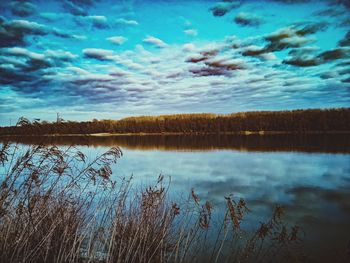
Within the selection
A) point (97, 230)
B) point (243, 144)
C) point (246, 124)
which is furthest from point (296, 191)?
point (246, 124)

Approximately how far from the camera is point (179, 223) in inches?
363

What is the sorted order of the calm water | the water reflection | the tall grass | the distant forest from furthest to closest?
1. the distant forest
2. the water reflection
3. the calm water
4. the tall grass

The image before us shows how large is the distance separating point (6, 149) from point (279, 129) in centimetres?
12616

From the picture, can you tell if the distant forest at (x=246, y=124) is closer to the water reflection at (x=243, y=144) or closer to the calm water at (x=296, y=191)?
the water reflection at (x=243, y=144)

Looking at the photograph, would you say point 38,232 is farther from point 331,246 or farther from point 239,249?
point 331,246

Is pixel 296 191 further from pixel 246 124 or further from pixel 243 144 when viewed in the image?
pixel 246 124

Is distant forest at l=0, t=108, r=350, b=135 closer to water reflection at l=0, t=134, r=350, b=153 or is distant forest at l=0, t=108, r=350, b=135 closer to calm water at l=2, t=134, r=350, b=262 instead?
water reflection at l=0, t=134, r=350, b=153

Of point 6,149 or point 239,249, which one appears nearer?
point 6,149

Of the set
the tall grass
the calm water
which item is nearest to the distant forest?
the calm water

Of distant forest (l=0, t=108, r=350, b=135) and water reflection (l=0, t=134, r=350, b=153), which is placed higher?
distant forest (l=0, t=108, r=350, b=135)

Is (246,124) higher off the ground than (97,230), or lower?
higher

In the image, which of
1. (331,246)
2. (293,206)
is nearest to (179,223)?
(331,246)

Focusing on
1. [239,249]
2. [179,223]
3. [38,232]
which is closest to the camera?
[38,232]

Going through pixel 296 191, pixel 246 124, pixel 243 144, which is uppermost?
pixel 246 124
